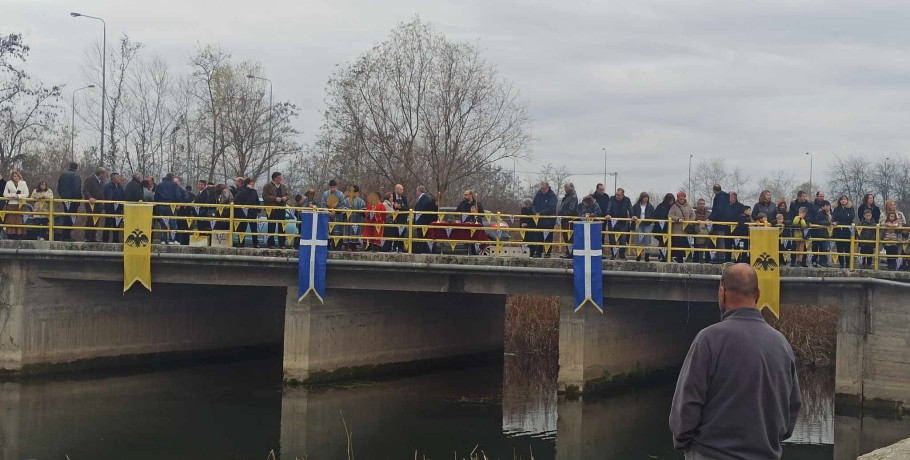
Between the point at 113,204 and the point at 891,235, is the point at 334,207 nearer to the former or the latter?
the point at 113,204

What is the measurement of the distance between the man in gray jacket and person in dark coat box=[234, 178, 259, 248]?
17125mm

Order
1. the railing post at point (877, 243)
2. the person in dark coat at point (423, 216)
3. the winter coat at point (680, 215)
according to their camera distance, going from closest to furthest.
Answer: the railing post at point (877, 243) → the winter coat at point (680, 215) → the person in dark coat at point (423, 216)

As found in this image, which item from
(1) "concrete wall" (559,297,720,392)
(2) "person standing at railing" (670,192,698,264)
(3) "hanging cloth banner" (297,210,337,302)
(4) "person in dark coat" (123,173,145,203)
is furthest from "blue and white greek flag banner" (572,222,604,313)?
(4) "person in dark coat" (123,173,145,203)

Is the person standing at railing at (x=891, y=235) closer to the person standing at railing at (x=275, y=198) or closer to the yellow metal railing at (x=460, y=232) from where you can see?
the yellow metal railing at (x=460, y=232)

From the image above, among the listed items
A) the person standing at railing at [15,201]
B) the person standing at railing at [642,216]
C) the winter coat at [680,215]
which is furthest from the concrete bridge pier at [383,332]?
the winter coat at [680,215]

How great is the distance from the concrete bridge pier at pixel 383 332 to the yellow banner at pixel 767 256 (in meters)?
8.57

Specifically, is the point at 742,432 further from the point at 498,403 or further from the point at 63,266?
the point at 63,266

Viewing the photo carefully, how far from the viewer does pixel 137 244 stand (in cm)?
2205

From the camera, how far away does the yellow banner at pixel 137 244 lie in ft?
72.0

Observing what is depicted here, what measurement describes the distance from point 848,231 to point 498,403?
752 cm

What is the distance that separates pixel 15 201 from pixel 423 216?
8.94m

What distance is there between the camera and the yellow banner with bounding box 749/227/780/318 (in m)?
19.2

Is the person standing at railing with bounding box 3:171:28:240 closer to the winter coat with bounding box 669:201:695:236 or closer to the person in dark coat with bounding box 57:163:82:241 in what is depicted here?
the person in dark coat with bounding box 57:163:82:241

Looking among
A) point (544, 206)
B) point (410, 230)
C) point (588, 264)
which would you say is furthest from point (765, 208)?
point (410, 230)
